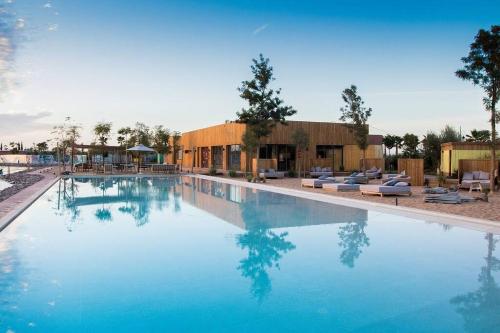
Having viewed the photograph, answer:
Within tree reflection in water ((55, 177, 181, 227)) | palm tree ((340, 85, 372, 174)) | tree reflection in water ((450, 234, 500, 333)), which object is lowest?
tree reflection in water ((450, 234, 500, 333))

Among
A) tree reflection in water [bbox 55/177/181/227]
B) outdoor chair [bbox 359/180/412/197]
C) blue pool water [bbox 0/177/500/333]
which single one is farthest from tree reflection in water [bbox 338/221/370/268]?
outdoor chair [bbox 359/180/412/197]

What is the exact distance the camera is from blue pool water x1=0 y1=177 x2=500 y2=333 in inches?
169

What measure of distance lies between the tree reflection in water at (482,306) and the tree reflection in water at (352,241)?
6.07ft

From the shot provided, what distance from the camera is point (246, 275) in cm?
598

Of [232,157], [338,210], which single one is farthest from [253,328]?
[232,157]

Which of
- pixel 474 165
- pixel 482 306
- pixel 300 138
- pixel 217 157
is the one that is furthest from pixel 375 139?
pixel 482 306

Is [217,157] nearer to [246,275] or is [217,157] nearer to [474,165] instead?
[474,165]

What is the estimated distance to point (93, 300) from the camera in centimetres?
484

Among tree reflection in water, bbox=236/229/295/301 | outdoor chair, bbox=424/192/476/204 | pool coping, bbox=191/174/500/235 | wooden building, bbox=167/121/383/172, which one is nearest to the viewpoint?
tree reflection in water, bbox=236/229/295/301

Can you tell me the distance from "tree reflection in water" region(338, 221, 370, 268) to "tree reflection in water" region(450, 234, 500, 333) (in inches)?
72.9

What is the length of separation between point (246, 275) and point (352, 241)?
316 cm

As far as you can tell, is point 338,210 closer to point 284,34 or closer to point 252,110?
point 284,34

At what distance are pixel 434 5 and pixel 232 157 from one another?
2003 centimetres

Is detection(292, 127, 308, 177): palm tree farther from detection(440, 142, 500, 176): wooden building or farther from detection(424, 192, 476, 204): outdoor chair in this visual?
detection(424, 192, 476, 204): outdoor chair
